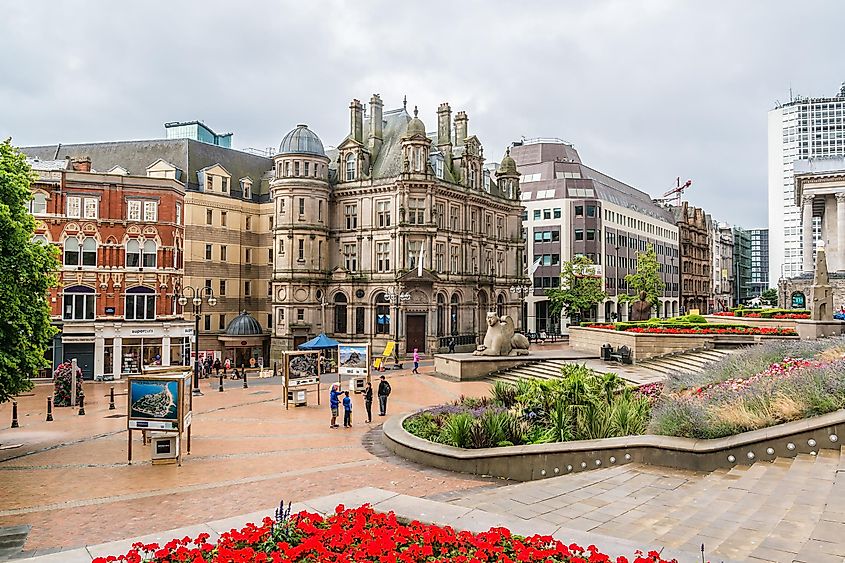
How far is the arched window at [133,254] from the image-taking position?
142 ft

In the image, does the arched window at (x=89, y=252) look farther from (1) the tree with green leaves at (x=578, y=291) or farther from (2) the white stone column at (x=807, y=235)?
(2) the white stone column at (x=807, y=235)

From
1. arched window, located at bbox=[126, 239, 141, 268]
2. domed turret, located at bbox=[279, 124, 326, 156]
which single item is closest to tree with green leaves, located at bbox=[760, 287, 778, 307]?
domed turret, located at bbox=[279, 124, 326, 156]

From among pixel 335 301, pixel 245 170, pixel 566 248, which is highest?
pixel 245 170

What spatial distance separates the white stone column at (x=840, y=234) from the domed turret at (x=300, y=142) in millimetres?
47512

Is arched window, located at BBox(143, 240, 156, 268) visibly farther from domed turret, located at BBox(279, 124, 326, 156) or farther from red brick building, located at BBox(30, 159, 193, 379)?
domed turret, located at BBox(279, 124, 326, 156)

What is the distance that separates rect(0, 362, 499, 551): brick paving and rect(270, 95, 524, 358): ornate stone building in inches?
977

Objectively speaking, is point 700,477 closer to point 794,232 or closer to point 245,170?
point 245,170

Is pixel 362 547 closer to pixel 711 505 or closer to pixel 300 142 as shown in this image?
pixel 711 505

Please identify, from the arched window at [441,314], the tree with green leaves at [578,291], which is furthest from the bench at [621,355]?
the tree with green leaves at [578,291]

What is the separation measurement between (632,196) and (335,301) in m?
60.2

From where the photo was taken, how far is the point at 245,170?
6284 cm

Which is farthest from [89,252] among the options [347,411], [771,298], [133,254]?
[771,298]

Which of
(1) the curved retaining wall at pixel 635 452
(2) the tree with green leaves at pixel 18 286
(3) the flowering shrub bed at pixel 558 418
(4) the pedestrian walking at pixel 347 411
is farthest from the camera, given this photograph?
(4) the pedestrian walking at pixel 347 411

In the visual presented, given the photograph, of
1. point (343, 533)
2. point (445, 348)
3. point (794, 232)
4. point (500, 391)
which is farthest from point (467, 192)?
point (794, 232)
